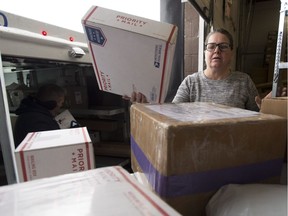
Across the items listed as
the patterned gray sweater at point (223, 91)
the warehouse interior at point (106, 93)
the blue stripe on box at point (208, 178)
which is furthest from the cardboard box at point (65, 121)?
the blue stripe on box at point (208, 178)

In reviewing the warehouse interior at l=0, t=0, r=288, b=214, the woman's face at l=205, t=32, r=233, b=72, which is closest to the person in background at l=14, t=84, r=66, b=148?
the warehouse interior at l=0, t=0, r=288, b=214

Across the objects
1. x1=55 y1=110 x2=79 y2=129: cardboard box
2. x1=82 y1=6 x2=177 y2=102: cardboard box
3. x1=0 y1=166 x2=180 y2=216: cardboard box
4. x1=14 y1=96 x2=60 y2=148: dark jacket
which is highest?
x1=82 y1=6 x2=177 y2=102: cardboard box

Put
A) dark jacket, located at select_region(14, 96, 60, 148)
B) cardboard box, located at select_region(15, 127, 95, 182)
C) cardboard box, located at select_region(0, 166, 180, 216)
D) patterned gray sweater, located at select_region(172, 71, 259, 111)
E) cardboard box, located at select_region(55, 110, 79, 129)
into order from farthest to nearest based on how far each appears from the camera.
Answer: cardboard box, located at select_region(55, 110, 79, 129) → dark jacket, located at select_region(14, 96, 60, 148) → patterned gray sweater, located at select_region(172, 71, 259, 111) → cardboard box, located at select_region(15, 127, 95, 182) → cardboard box, located at select_region(0, 166, 180, 216)

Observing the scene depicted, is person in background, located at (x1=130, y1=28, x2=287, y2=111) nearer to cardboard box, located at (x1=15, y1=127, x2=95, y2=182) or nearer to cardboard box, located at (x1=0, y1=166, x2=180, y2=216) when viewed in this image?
cardboard box, located at (x1=15, y1=127, x2=95, y2=182)

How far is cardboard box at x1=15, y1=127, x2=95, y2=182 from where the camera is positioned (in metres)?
0.56

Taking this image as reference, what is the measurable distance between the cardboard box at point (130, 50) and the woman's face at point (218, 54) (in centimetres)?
52

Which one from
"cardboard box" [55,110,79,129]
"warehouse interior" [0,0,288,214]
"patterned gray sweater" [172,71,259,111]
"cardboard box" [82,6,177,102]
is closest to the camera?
"cardboard box" [82,6,177,102]

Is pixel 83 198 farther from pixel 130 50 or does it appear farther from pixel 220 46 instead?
pixel 220 46

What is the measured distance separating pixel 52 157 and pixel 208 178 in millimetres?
391

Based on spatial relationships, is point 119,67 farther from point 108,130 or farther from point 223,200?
point 108,130

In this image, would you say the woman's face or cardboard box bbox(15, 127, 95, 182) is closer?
cardboard box bbox(15, 127, 95, 182)

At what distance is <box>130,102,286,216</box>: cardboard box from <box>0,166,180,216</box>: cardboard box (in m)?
0.08

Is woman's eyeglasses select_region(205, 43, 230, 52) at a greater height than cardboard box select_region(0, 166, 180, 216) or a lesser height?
greater

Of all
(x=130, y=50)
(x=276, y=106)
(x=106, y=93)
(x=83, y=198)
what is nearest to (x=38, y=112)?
(x=106, y=93)
